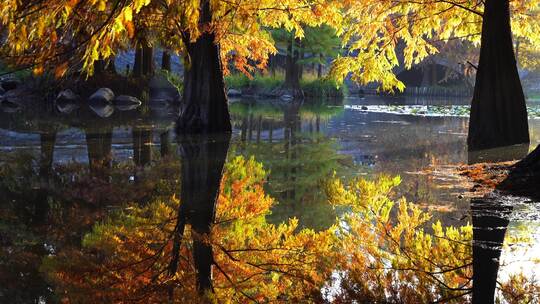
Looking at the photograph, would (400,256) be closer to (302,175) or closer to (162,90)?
(302,175)

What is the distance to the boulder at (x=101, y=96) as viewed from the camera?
32.4 metres

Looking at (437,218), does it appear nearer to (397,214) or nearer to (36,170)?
(397,214)

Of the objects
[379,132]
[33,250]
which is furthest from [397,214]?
[379,132]

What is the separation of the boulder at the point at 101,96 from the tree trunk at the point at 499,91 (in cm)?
2236

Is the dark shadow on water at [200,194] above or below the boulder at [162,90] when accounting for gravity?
below

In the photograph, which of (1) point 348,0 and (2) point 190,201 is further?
(1) point 348,0

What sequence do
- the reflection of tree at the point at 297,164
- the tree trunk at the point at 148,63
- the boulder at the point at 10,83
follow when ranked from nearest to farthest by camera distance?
the reflection of tree at the point at 297,164 < the tree trunk at the point at 148,63 < the boulder at the point at 10,83

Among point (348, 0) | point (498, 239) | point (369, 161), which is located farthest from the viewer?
point (348, 0)

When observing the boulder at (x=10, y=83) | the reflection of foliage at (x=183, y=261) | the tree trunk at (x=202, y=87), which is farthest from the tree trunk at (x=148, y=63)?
the reflection of foliage at (x=183, y=261)

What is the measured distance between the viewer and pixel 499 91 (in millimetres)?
14047

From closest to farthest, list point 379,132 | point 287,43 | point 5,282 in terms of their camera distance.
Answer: point 5,282, point 379,132, point 287,43

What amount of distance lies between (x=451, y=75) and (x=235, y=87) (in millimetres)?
20989

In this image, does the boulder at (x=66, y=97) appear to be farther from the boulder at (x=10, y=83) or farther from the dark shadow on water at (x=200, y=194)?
the dark shadow on water at (x=200, y=194)

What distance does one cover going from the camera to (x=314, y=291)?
434 cm
